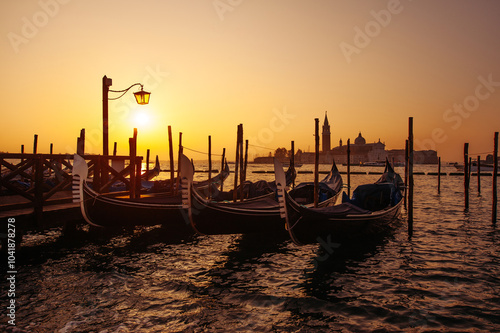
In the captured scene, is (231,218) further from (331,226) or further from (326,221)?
(331,226)

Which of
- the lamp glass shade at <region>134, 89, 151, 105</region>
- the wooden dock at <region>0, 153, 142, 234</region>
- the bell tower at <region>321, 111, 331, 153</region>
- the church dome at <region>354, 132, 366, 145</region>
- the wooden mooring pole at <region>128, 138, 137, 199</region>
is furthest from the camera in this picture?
the church dome at <region>354, 132, 366, 145</region>

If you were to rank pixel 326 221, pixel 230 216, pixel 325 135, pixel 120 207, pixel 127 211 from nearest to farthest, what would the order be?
pixel 326 221 → pixel 230 216 → pixel 120 207 → pixel 127 211 → pixel 325 135

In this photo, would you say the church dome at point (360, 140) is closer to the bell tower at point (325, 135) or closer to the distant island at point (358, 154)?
the distant island at point (358, 154)

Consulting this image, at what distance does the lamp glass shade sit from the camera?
341 inches

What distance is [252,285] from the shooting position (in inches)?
221

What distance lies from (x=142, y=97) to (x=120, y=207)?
116 inches

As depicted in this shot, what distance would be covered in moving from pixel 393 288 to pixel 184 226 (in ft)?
19.7

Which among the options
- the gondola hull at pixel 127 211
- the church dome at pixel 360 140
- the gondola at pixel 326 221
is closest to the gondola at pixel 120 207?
the gondola hull at pixel 127 211

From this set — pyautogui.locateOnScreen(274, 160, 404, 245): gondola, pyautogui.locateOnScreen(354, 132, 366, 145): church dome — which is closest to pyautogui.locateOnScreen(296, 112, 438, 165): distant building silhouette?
pyautogui.locateOnScreen(354, 132, 366, 145): church dome

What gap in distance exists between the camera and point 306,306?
4848 millimetres

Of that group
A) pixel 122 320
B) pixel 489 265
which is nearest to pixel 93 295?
pixel 122 320

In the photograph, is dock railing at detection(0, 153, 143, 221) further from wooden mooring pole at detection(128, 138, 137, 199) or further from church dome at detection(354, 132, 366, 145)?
church dome at detection(354, 132, 366, 145)

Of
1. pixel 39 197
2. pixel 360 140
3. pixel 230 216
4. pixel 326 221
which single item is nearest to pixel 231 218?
pixel 230 216

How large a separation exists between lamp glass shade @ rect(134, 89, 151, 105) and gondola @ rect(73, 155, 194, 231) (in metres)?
2.51
